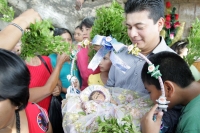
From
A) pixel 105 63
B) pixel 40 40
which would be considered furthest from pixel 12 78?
pixel 105 63

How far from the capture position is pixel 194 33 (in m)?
2.12

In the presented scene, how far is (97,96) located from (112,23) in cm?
65

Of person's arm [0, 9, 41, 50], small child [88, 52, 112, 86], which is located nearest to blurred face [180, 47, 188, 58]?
small child [88, 52, 112, 86]

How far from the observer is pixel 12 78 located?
116 cm

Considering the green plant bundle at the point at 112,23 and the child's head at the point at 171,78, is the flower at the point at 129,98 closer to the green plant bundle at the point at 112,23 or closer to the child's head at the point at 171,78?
the child's head at the point at 171,78

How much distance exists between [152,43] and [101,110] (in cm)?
75

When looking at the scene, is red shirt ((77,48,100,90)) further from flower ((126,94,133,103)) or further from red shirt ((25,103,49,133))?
red shirt ((25,103,49,133))

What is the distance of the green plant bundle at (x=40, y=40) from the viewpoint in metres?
1.67

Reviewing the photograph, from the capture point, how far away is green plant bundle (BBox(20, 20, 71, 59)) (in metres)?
1.67

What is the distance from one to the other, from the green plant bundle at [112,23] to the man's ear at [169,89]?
732mm

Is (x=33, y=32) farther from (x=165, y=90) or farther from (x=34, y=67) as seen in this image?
(x=165, y=90)

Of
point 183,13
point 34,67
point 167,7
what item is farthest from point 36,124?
point 183,13

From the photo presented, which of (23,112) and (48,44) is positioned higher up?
(48,44)

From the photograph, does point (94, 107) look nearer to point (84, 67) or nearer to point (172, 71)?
point (172, 71)
